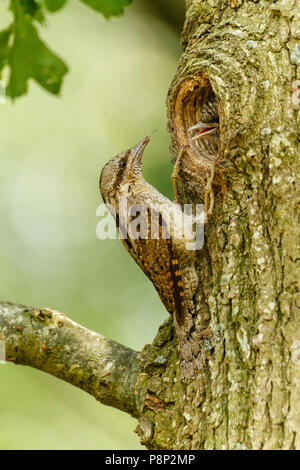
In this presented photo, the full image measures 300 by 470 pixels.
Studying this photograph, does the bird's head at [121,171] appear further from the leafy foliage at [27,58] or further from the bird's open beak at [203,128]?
the leafy foliage at [27,58]

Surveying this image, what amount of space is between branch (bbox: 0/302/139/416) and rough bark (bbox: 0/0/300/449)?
0.07 ft

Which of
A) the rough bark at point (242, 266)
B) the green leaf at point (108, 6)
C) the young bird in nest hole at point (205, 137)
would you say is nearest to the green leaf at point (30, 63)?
the green leaf at point (108, 6)

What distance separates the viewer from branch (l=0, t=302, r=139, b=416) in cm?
375

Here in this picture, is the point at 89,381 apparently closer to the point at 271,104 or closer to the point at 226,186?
the point at 226,186

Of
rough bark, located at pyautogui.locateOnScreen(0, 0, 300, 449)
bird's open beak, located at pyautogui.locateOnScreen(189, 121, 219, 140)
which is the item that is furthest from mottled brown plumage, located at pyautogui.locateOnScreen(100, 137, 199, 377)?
bird's open beak, located at pyautogui.locateOnScreen(189, 121, 219, 140)

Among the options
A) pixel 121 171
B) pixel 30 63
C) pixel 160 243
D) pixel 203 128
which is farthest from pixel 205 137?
pixel 30 63

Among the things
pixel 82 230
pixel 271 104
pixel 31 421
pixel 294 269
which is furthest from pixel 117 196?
pixel 82 230

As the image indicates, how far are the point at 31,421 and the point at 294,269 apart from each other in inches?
228

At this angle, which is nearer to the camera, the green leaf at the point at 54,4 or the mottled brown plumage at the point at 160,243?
the green leaf at the point at 54,4

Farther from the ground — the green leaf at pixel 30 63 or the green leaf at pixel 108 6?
the green leaf at pixel 108 6

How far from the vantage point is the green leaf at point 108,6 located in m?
2.53

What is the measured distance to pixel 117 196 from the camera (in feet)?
16.0

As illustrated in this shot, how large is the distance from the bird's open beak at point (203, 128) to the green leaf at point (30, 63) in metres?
1.37

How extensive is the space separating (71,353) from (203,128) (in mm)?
1798
